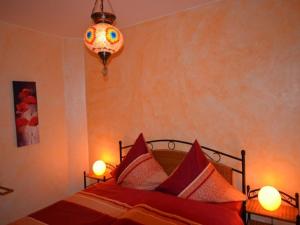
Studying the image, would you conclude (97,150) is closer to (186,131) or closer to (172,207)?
(186,131)

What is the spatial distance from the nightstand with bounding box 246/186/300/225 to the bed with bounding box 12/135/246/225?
0.32 ft

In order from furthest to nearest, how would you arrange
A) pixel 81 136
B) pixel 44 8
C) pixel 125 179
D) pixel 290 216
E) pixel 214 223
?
pixel 81 136 → pixel 125 179 → pixel 44 8 → pixel 290 216 → pixel 214 223

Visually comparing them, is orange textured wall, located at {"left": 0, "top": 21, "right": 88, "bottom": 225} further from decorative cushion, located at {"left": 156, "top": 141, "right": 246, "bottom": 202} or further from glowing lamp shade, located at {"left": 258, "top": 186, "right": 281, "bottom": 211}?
glowing lamp shade, located at {"left": 258, "top": 186, "right": 281, "bottom": 211}

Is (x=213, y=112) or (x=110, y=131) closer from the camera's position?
(x=213, y=112)

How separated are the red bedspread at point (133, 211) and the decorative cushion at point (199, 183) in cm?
8

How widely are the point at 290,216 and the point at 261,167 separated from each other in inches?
20.1

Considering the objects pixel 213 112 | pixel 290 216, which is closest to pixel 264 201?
pixel 290 216

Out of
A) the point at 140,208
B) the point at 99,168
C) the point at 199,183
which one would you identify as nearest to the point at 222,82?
the point at 199,183

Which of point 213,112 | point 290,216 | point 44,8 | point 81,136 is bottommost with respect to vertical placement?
point 290,216

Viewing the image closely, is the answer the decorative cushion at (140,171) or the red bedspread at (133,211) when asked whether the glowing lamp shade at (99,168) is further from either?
the red bedspread at (133,211)

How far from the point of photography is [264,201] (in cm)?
207

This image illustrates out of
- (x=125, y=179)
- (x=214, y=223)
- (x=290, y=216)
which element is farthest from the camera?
(x=125, y=179)

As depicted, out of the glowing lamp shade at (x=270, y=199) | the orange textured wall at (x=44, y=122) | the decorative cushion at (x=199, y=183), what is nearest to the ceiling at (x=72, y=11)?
the orange textured wall at (x=44, y=122)

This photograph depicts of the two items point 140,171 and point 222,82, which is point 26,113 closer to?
point 140,171
